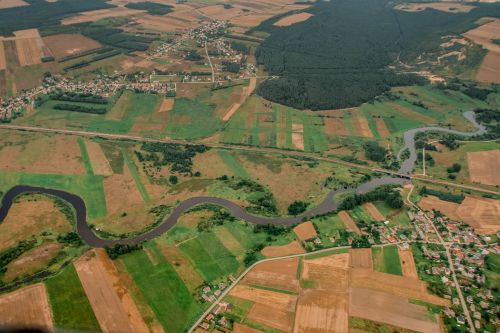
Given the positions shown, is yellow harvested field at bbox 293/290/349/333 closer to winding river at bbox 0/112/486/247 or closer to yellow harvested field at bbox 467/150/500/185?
winding river at bbox 0/112/486/247

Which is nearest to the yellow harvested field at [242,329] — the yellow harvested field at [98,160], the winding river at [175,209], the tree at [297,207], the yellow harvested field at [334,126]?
the winding river at [175,209]

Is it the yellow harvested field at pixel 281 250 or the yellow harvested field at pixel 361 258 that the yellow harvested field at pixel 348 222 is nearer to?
the yellow harvested field at pixel 361 258

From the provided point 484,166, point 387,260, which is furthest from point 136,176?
point 484,166

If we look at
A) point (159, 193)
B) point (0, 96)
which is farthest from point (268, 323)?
point (0, 96)

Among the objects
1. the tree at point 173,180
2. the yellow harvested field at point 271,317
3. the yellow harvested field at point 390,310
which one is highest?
the yellow harvested field at point 390,310

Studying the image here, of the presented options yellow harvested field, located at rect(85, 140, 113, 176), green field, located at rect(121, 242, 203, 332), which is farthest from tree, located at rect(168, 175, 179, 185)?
green field, located at rect(121, 242, 203, 332)

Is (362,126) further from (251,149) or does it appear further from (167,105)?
(167,105)

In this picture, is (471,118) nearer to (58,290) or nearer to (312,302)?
(312,302)
